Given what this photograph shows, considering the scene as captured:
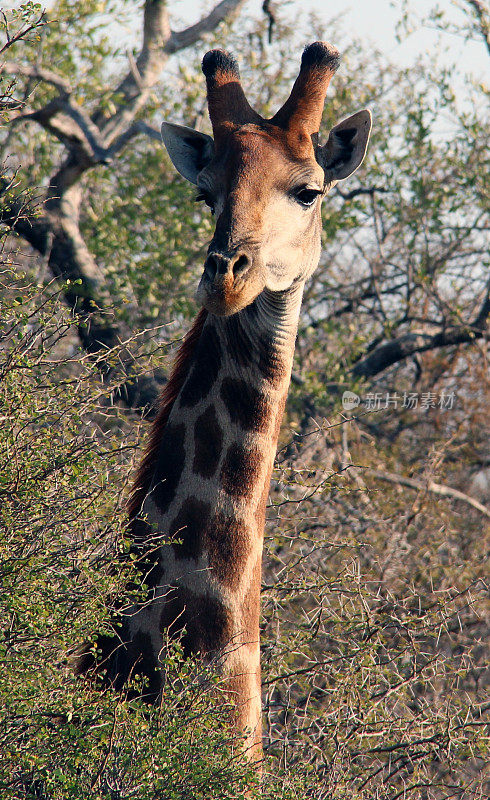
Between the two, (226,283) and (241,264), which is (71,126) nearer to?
(241,264)

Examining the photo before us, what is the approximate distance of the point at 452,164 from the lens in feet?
33.5

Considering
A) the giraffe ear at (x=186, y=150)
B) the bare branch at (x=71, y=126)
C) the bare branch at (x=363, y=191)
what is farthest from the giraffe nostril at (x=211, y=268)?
the bare branch at (x=363, y=191)

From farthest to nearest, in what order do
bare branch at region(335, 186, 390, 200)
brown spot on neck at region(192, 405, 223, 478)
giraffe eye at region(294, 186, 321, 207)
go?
bare branch at region(335, 186, 390, 200) < giraffe eye at region(294, 186, 321, 207) < brown spot on neck at region(192, 405, 223, 478)

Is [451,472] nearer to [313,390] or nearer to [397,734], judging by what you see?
[313,390]

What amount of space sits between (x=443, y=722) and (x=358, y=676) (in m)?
0.47

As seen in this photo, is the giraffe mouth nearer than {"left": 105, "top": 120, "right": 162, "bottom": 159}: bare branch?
Yes

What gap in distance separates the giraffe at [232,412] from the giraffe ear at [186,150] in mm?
316

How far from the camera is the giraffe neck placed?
3.89 m

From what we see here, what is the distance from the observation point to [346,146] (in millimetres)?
4785

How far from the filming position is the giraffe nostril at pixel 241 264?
372cm

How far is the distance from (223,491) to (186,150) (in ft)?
6.24

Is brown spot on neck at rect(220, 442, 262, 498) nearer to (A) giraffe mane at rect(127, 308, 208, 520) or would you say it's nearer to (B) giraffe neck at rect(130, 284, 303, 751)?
(B) giraffe neck at rect(130, 284, 303, 751)

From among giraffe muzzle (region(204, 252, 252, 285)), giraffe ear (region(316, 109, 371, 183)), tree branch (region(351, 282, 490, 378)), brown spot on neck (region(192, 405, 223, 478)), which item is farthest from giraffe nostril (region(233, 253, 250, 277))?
tree branch (region(351, 282, 490, 378))

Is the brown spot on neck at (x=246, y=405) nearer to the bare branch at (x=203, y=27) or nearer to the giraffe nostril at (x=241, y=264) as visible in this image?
the giraffe nostril at (x=241, y=264)
